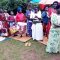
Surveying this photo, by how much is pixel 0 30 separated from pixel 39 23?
1620 millimetres

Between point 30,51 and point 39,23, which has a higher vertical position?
point 39,23

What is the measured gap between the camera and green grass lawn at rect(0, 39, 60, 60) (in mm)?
5554

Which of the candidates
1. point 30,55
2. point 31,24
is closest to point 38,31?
point 31,24

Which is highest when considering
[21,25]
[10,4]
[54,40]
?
[10,4]

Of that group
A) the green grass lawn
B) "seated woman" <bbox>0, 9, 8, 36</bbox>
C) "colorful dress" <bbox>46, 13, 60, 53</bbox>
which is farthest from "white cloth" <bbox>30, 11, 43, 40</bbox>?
"seated woman" <bbox>0, 9, 8, 36</bbox>

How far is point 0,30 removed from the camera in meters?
7.29

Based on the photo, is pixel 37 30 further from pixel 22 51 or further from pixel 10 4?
pixel 10 4

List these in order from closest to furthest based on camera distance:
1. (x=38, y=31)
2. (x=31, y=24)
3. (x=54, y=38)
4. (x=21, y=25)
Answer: (x=54, y=38) < (x=38, y=31) < (x=31, y=24) < (x=21, y=25)

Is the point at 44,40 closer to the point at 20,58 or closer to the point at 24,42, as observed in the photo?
the point at 24,42

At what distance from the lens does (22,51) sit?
5.99 metres

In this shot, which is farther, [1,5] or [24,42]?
[1,5]

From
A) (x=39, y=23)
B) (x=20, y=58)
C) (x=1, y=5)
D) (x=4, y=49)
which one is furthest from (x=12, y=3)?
(x=20, y=58)

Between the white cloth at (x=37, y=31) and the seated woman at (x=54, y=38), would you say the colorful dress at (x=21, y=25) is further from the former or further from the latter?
the seated woman at (x=54, y=38)

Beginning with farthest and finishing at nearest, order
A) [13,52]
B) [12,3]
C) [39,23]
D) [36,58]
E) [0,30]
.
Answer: [12,3] → [0,30] → [39,23] → [13,52] → [36,58]
